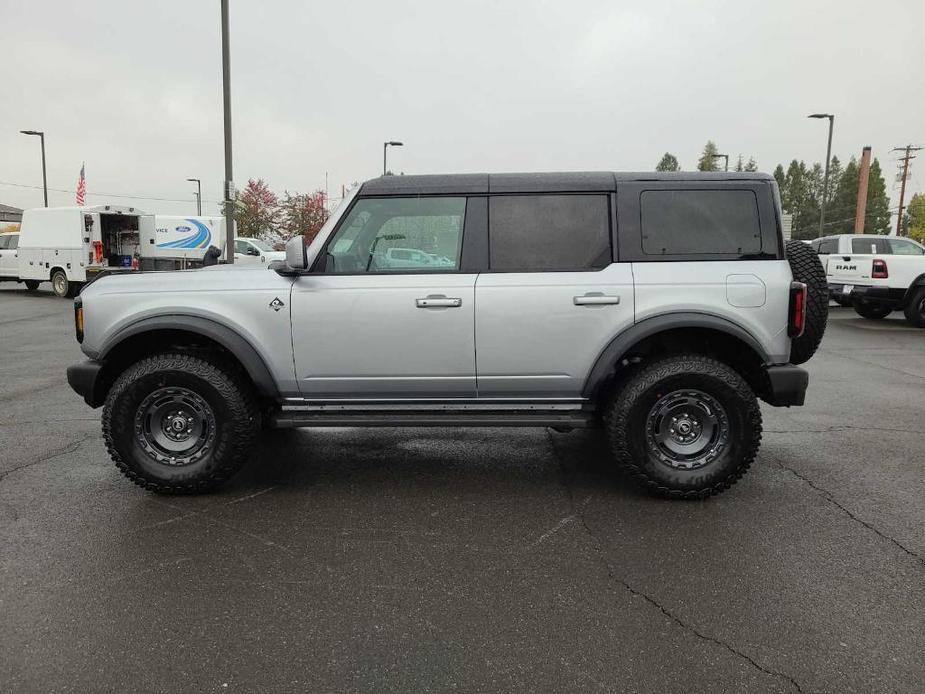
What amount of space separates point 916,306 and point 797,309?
12.0 metres

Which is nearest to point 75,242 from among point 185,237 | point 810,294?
point 185,237

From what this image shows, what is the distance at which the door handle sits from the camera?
160 inches

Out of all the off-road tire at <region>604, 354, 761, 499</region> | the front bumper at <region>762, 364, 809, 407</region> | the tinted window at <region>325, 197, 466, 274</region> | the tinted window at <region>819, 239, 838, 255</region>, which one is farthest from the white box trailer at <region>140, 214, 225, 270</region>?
the front bumper at <region>762, 364, 809, 407</region>

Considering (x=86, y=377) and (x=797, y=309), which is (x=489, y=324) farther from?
(x=86, y=377)

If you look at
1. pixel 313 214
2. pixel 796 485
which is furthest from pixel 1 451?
pixel 313 214

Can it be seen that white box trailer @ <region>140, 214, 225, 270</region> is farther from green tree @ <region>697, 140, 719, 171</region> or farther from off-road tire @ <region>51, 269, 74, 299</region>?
green tree @ <region>697, 140, 719, 171</region>

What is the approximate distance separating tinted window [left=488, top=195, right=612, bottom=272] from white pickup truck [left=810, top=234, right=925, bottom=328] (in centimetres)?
1125

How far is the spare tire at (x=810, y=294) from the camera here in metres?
4.36

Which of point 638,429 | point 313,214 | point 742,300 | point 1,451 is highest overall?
point 313,214

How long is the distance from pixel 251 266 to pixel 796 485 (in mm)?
3925

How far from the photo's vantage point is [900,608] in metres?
2.90

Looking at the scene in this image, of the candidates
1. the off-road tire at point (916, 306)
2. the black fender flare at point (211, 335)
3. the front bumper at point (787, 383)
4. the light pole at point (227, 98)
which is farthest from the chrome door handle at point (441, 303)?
the off-road tire at point (916, 306)

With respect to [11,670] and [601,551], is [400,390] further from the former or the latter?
[11,670]

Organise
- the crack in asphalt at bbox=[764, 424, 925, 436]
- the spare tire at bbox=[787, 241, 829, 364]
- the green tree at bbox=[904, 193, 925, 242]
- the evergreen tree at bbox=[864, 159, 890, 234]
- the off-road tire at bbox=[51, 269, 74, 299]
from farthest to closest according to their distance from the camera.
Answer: the evergreen tree at bbox=[864, 159, 890, 234] → the green tree at bbox=[904, 193, 925, 242] → the off-road tire at bbox=[51, 269, 74, 299] → the crack in asphalt at bbox=[764, 424, 925, 436] → the spare tire at bbox=[787, 241, 829, 364]
